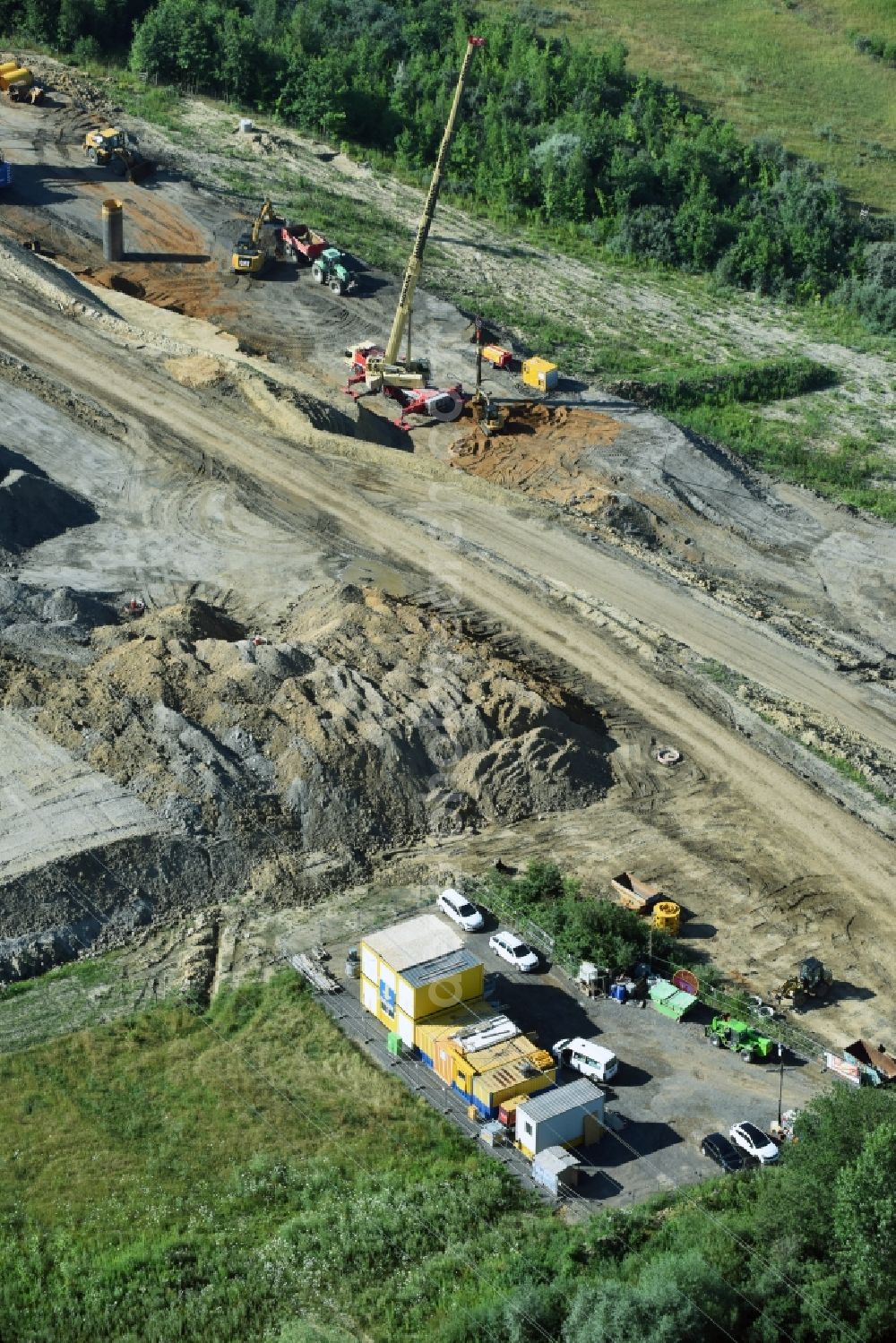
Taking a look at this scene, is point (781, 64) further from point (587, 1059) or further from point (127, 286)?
point (587, 1059)

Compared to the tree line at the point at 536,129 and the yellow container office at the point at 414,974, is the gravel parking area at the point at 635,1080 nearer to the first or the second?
the yellow container office at the point at 414,974

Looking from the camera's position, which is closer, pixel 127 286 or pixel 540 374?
pixel 540 374

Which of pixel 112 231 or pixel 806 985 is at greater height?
pixel 112 231

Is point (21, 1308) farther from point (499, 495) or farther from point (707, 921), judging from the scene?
point (499, 495)

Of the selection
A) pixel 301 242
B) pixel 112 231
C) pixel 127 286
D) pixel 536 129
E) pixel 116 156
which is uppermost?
pixel 536 129

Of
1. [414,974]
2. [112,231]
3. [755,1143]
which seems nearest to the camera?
[755,1143]

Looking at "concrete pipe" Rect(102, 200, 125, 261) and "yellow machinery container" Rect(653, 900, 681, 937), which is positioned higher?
"concrete pipe" Rect(102, 200, 125, 261)

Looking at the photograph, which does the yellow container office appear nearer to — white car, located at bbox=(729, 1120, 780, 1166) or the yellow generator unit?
white car, located at bbox=(729, 1120, 780, 1166)

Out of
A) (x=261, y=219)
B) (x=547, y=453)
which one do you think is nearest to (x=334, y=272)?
(x=261, y=219)

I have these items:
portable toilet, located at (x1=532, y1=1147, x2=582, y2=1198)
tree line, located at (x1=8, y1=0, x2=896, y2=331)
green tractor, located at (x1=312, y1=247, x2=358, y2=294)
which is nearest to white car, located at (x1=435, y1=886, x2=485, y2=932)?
portable toilet, located at (x1=532, y1=1147, x2=582, y2=1198)
